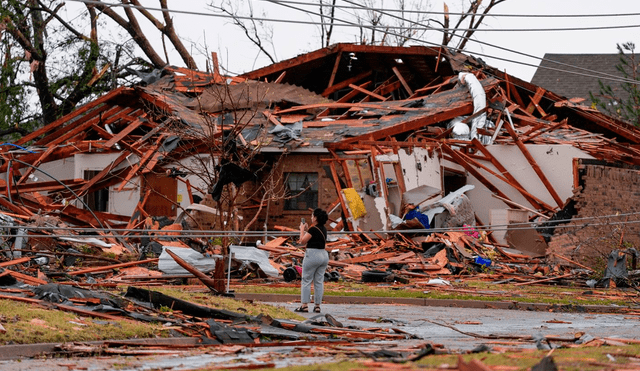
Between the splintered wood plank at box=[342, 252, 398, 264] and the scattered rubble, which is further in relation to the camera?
the splintered wood plank at box=[342, 252, 398, 264]

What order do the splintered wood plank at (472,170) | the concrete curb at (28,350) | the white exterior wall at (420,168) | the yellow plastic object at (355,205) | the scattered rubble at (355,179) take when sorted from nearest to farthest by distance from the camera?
the concrete curb at (28,350)
the scattered rubble at (355,179)
the yellow plastic object at (355,205)
the white exterior wall at (420,168)
the splintered wood plank at (472,170)

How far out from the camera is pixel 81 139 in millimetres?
31781

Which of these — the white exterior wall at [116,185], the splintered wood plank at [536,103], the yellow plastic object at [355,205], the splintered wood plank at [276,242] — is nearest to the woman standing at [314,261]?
the splintered wood plank at [276,242]

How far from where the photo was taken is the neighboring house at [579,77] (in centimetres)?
5188

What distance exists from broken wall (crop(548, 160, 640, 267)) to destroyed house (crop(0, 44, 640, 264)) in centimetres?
11

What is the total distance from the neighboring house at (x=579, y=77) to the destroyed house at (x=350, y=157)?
1682cm

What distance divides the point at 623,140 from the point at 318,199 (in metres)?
12.6

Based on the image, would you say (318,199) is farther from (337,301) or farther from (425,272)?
(337,301)

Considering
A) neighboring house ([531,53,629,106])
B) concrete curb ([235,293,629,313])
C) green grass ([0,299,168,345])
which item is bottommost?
concrete curb ([235,293,629,313])

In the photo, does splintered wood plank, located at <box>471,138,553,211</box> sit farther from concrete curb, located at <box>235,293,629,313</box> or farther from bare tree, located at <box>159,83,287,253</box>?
concrete curb, located at <box>235,293,629,313</box>

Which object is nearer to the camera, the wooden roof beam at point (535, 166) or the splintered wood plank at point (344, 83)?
the wooden roof beam at point (535, 166)

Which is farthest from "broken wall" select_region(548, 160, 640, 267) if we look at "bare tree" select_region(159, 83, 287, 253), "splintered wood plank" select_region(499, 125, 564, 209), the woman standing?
the woman standing

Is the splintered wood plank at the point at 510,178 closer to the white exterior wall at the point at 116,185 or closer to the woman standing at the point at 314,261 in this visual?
the white exterior wall at the point at 116,185

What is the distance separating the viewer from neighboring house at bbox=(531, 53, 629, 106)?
51875 mm
